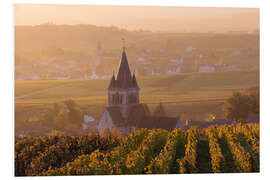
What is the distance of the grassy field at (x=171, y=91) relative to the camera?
8.66 metres

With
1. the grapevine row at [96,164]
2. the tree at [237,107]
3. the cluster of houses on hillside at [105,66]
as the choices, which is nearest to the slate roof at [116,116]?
the cluster of houses on hillside at [105,66]

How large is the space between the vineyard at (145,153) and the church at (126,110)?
40 cm

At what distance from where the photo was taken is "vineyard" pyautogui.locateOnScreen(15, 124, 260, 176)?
6.77 metres

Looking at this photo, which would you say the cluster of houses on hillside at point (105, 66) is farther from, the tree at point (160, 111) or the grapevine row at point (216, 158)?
the grapevine row at point (216, 158)

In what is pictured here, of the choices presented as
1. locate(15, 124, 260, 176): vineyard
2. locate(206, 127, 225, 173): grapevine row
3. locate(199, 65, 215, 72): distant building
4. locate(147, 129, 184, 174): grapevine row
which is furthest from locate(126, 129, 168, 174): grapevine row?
locate(199, 65, 215, 72): distant building

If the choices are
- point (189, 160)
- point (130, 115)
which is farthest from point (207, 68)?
point (189, 160)

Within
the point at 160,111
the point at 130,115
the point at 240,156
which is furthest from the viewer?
the point at 130,115

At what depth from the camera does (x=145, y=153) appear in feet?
23.9

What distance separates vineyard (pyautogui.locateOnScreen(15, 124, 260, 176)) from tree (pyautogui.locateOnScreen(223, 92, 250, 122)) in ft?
0.92

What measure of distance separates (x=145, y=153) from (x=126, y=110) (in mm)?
2050

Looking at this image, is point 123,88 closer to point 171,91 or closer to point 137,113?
point 137,113

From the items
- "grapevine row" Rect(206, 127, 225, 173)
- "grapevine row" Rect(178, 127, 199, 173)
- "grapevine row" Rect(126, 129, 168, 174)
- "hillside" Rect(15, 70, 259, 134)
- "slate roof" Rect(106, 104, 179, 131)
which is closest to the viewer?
"grapevine row" Rect(126, 129, 168, 174)

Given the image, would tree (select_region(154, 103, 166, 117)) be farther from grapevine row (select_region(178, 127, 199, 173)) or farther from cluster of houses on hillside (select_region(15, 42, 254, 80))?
grapevine row (select_region(178, 127, 199, 173))
